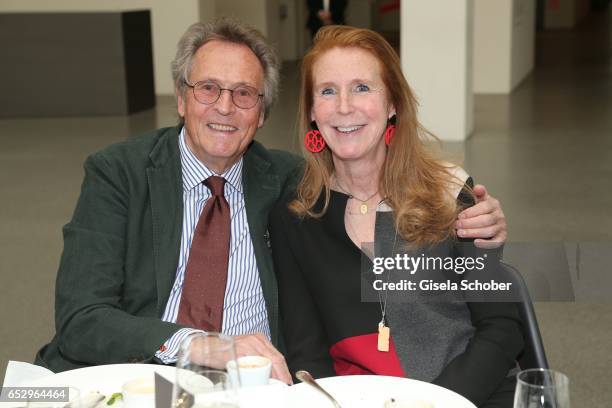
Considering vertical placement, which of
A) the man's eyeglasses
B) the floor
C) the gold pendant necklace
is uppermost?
the man's eyeglasses

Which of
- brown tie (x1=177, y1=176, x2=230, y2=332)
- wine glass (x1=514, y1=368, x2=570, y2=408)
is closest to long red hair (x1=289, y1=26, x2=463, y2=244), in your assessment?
brown tie (x1=177, y1=176, x2=230, y2=332)

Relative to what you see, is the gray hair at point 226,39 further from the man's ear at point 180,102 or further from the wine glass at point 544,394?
the wine glass at point 544,394

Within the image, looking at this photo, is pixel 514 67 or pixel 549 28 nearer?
pixel 514 67

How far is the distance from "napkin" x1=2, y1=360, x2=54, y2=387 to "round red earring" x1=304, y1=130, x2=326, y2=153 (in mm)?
1018

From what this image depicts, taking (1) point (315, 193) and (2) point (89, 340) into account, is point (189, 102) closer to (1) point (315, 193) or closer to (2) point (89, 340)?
(1) point (315, 193)

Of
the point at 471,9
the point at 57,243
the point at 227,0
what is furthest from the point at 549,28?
the point at 57,243

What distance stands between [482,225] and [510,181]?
4978 millimetres

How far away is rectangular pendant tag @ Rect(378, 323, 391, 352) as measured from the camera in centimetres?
233

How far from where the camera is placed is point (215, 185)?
104 inches

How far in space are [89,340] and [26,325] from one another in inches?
95.9

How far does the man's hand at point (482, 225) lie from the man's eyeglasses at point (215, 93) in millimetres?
719

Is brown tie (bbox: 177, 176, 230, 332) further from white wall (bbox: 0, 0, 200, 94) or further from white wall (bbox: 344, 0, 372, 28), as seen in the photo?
white wall (bbox: 344, 0, 372, 28)

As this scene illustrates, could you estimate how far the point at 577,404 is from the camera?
357 cm

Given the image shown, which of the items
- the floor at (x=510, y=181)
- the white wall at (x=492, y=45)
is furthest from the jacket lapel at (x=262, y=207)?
the white wall at (x=492, y=45)
